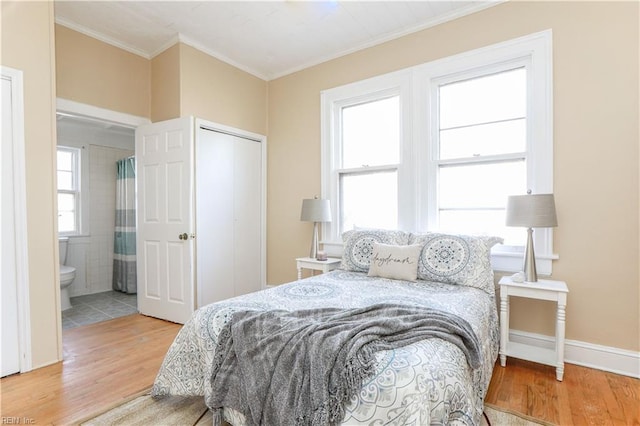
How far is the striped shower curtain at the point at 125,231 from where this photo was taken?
4.48 m

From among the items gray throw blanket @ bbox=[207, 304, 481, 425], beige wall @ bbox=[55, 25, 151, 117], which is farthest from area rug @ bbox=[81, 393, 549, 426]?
beige wall @ bbox=[55, 25, 151, 117]

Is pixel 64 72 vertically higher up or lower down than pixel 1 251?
higher up

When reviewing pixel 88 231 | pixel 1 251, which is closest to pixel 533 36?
pixel 1 251

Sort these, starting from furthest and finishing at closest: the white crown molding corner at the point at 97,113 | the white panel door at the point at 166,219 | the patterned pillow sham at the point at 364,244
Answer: the white panel door at the point at 166,219
the white crown molding corner at the point at 97,113
the patterned pillow sham at the point at 364,244

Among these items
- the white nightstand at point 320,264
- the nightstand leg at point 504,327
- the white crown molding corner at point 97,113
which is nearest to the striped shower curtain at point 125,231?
the white crown molding corner at point 97,113

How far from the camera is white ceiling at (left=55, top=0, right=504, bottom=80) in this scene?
2725mm

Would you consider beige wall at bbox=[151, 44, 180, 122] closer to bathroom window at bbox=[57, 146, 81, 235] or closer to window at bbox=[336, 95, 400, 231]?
window at bbox=[336, 95, 400, 231]

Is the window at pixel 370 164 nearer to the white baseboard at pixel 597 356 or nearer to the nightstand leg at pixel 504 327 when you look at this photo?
the nightstand leg at pixel 504 327

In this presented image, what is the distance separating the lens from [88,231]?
4551 millimetres

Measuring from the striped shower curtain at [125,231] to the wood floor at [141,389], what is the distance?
6.33 feet

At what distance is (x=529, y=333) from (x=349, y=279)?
58.1 inches

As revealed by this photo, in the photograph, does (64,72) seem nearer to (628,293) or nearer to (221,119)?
(221,119)

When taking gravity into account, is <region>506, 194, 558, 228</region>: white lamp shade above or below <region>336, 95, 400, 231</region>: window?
below

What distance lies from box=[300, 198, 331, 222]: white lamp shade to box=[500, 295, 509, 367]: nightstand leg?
175 cm
